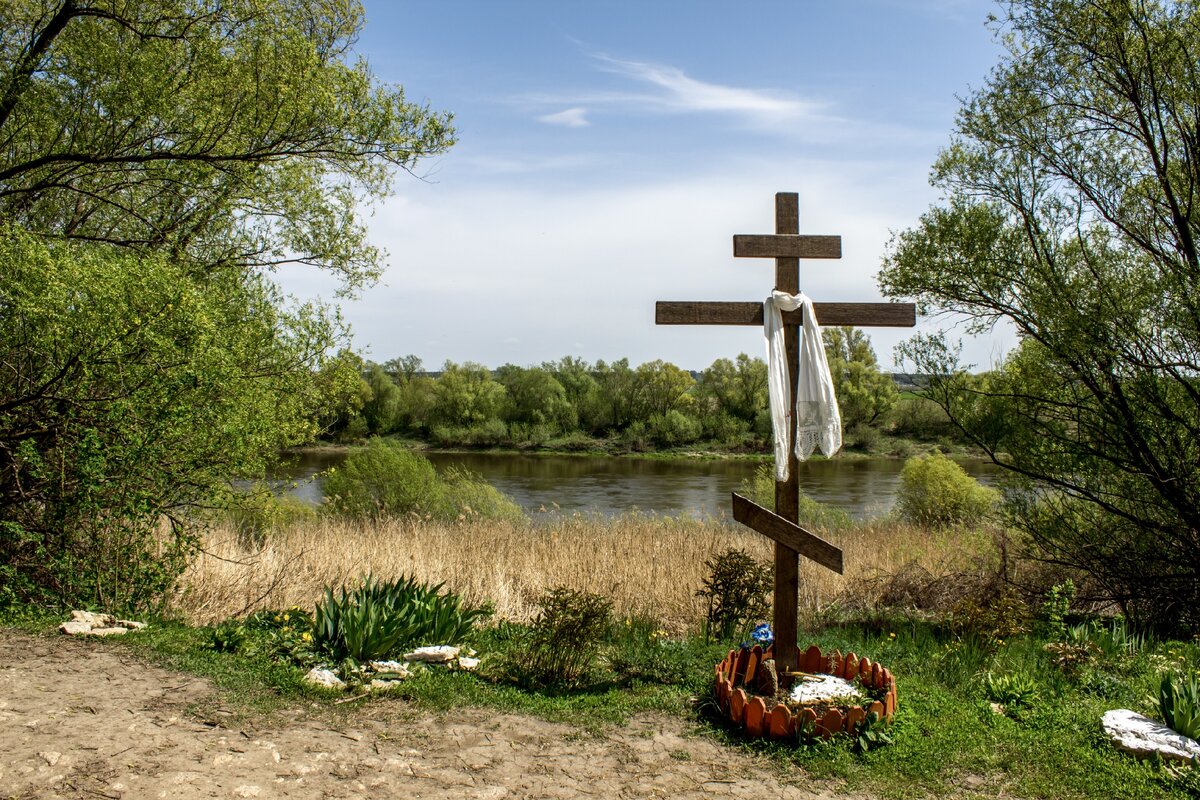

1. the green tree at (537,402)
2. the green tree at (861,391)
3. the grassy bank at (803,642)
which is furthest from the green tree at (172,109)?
the green tree at (537,402)

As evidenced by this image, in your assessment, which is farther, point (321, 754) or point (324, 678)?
point (324, 678)

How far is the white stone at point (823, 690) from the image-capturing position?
16.9 ft

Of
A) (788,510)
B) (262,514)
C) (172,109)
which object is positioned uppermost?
(172,109)

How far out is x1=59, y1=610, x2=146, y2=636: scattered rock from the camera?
629 cm

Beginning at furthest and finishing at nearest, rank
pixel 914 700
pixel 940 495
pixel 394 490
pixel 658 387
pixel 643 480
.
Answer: pixel 658 387
pixel 643 480
pixel 940 495
pixel 394 490
pixel 914 700

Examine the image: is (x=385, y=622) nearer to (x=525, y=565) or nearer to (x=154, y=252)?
(x=525, y=565)

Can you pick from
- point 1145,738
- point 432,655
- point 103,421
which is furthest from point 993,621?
point 103,421

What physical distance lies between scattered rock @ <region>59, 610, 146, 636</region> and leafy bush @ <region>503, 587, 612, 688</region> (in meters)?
2.86

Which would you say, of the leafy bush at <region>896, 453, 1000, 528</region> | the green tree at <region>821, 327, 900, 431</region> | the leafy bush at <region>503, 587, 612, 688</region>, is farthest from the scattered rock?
the green tree at <region>821, 327, 900, 431</region>

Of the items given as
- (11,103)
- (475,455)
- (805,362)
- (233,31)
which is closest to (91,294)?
(11,103)

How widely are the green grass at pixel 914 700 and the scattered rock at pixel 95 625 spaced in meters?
0.19

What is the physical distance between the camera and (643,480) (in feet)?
105

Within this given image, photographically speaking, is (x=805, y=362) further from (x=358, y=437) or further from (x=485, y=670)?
(x=358, y=437)

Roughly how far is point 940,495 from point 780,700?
13.4 meters
